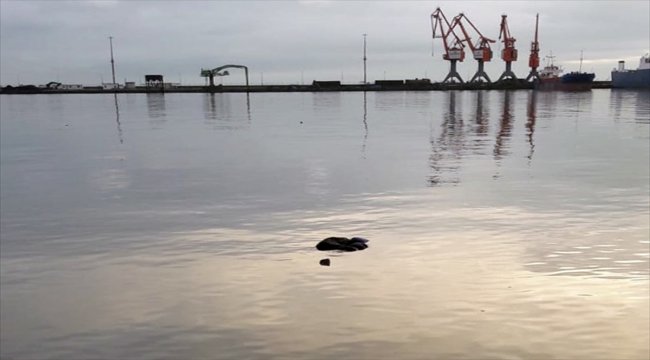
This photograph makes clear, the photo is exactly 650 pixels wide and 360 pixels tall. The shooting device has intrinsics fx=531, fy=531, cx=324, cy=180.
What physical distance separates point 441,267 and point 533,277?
1683 millimetres

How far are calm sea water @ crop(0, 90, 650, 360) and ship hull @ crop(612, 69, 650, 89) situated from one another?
154161 mm

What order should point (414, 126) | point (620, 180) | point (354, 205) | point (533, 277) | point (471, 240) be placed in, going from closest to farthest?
point (533, 277), point (471, 240), point (354, 205), point (620, 180), point (414, 126)

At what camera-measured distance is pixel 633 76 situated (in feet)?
519

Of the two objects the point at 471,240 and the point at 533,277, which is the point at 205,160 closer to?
the point at 471,240

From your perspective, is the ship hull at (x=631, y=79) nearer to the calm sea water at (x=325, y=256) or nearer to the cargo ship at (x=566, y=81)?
the cargo ship at (x=566, y=81)

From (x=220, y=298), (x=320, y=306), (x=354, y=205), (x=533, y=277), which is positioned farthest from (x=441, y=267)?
(x=354, y=205)

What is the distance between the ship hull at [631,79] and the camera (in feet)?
500

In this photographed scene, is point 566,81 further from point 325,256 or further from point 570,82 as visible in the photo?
point 325,256

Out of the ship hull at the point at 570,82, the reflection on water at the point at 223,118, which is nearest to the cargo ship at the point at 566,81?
the ship hull at the point at 570,82

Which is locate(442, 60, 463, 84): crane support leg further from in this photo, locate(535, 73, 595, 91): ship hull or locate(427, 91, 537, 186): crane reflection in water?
locate(427, 91, 537, 186): crane reflection in water

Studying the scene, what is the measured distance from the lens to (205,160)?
25250mm

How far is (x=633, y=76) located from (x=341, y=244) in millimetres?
175814

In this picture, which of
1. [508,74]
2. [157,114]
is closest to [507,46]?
[508,74]

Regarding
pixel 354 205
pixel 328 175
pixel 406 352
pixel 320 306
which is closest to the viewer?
pixel 406 352
